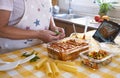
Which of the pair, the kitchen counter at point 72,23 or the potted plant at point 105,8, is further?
the potted plant at point 105,8

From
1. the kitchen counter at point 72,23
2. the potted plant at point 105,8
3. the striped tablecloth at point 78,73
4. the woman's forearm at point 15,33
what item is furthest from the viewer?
the potted plant at point 105,8

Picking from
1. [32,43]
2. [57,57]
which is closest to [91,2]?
[32,43]

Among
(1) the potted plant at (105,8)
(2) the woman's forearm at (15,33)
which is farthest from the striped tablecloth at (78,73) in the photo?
(1) the potted plant at (105,8)

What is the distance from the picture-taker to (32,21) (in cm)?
116

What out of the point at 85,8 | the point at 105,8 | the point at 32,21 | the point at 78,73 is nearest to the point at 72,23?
the point at 105,8

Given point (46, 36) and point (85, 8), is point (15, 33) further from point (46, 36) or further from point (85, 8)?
point (85, 8)

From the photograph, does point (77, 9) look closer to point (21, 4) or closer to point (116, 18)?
point (116, 18)

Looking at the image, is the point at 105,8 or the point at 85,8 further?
the point at 85,8

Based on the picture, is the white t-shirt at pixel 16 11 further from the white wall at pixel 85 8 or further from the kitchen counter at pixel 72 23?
the white wall at pixel 85 8

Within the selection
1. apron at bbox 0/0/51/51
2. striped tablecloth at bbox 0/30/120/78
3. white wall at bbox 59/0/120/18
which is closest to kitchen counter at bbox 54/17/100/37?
white wall at bbox 59/0/120/18

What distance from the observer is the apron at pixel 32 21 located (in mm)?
1128

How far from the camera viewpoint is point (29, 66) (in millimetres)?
874

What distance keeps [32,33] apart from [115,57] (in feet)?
1.63

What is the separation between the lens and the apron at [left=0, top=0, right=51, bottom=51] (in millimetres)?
1128
